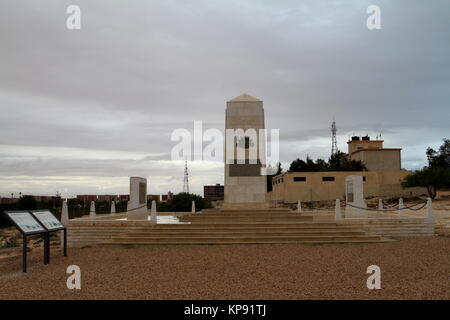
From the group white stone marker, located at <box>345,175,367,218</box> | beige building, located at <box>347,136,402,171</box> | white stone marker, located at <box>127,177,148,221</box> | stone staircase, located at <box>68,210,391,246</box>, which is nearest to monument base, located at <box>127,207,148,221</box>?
white stone marker, located at <box>127,177,148,221</box>

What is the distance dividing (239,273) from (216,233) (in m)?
6.05

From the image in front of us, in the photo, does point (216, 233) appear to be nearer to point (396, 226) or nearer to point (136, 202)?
point (136, 202)

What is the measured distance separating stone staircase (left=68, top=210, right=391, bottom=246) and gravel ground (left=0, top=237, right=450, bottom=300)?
3.53 ft

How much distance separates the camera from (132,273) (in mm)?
8898

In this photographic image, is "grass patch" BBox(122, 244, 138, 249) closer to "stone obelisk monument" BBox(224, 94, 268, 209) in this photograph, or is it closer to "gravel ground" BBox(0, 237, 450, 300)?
"gravel ground" BBox(0, 237, 450, 300)

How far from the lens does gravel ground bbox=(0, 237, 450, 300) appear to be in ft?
23.1

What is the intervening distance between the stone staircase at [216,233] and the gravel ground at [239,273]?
108 centimetres

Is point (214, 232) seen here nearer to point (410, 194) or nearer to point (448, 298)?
point (448, 298)

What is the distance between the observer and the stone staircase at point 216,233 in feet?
46.9

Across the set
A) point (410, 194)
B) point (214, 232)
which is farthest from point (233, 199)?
point (410, 194)

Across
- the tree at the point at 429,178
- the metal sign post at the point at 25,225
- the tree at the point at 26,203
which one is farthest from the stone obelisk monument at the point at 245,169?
the tree at the point at 26,203

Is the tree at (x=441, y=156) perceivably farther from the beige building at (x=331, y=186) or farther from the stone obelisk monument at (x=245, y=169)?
the stone obelisk monument at (x=245, y=169)

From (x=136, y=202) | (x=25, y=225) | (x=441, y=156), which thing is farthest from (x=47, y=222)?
(x=441, y=156)
